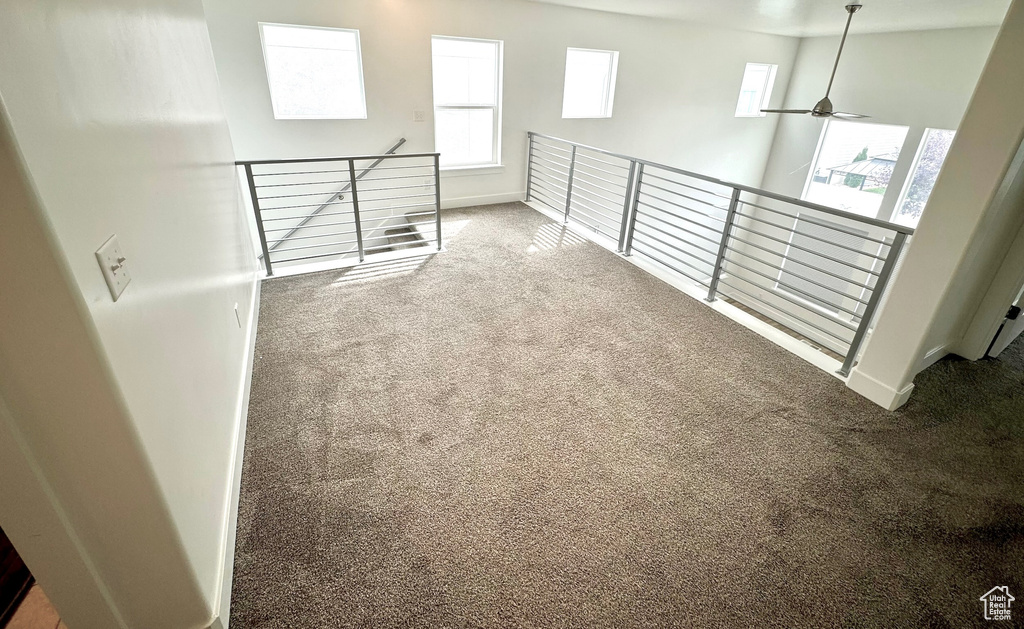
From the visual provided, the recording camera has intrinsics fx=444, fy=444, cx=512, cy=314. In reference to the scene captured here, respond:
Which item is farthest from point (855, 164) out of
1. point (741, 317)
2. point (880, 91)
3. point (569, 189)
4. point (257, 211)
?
point (257, 211)

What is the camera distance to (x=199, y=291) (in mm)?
1682

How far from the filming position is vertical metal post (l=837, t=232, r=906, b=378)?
216cm

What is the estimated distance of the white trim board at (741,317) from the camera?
2615 mm

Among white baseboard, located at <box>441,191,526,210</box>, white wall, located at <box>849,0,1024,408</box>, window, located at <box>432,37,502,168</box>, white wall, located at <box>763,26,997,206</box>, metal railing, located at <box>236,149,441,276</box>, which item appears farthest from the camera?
white baseboard, located at <box>441,191,526,210</box>

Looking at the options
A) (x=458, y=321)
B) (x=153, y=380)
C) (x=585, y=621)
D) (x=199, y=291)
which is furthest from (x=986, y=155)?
(x=199, y=291)

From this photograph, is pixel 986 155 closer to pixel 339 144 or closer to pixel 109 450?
pixel 109 450

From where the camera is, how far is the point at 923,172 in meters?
5.61

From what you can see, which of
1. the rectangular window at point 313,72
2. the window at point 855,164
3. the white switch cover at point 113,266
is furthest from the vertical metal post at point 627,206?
the window at point 855,164

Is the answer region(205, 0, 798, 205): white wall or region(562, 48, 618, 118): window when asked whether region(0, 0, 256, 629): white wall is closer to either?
region(205, 0, 798, 205): white wall

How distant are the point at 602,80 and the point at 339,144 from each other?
337cm

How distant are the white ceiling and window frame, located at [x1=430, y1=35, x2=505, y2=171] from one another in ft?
2.55

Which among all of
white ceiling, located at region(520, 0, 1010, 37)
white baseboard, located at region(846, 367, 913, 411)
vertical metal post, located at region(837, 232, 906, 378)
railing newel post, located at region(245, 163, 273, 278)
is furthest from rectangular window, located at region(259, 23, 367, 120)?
white baseboard, located at region(846, 367, 913, 411)

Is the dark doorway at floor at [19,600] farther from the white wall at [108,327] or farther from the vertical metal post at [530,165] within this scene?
the vertical metal post at [530,165]

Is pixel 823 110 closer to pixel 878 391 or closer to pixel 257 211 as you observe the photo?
pixel 878 391
